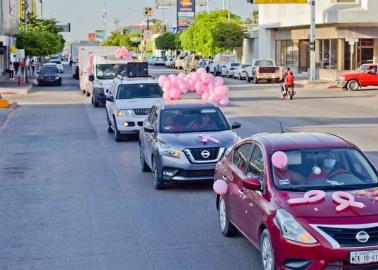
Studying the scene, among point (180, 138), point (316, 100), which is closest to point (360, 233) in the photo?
point (180, 138)

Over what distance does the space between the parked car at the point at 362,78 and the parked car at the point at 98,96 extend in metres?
16.4

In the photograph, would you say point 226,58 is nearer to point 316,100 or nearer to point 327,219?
point 316,100

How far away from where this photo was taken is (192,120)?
50.1ft

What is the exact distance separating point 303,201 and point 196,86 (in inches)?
595

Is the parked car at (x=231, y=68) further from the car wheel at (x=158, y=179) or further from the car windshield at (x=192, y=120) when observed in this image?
the car wheel at (x=158, y=179)

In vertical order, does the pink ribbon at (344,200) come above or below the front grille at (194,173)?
above

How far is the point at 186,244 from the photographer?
10031 mm

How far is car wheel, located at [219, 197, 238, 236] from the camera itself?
33.2ft

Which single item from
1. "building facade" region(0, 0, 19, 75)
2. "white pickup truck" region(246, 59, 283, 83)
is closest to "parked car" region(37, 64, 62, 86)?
"building facade" region(0, 0, 19, 75)

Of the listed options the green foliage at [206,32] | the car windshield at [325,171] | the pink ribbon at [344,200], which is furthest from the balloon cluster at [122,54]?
the green foliage at [206,32]

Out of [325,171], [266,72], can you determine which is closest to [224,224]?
[325,171]

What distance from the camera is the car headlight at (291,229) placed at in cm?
735

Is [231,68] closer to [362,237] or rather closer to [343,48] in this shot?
[343,48]

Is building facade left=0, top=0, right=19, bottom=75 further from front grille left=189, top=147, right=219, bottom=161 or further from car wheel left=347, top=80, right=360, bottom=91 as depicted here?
front grille left=189, top=147, right=219, bottom=161
